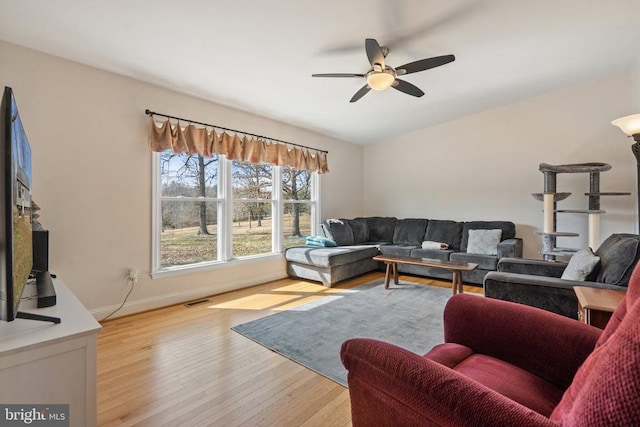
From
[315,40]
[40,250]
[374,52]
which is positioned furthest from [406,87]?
[40,250]

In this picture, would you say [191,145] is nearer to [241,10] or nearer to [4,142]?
[241,10]

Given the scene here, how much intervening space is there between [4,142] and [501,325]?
208 cm

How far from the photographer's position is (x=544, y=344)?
3.98 feet

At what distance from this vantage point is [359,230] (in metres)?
5.45

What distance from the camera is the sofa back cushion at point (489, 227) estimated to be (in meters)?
4.44

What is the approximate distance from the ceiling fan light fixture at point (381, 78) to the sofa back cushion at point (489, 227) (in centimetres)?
307

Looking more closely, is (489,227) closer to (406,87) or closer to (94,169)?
(406,87)

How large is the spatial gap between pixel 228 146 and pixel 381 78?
6.85 feet

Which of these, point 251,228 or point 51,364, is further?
point 251,228

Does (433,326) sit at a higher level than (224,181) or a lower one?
lower

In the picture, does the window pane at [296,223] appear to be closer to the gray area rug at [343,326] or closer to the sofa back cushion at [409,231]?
the gray area rug at [343,326]

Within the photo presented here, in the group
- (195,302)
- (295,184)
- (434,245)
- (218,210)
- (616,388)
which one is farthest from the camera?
(295,184)

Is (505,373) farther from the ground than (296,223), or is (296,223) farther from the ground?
(296,223)

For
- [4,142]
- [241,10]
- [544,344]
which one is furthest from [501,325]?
[241,10]
